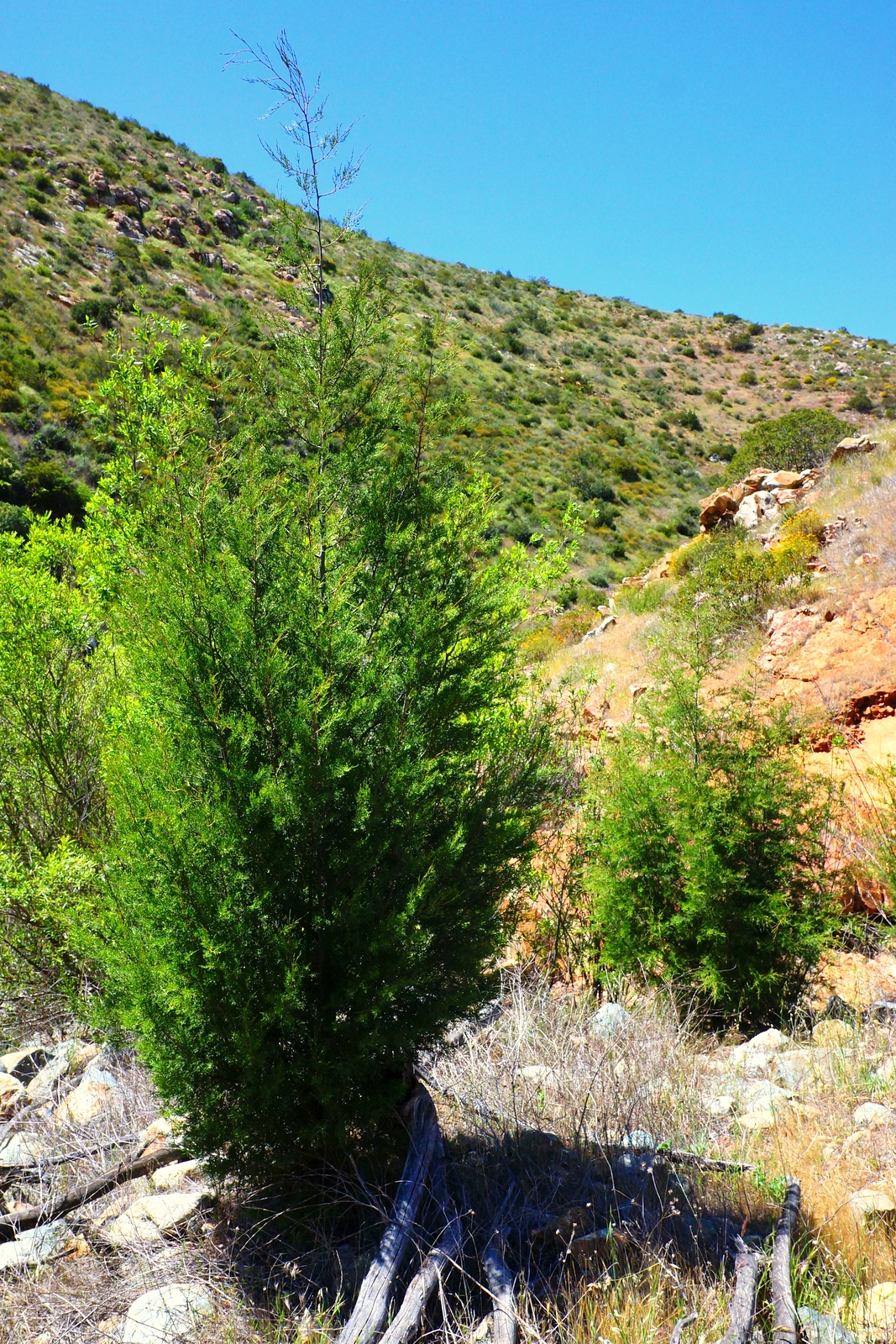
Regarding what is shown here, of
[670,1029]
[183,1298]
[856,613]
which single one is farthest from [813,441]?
[183,1298]

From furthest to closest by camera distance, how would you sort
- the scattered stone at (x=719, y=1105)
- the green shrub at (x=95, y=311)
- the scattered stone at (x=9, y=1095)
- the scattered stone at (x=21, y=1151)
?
the green shrub at (x=95, y=311), the scattered stone at (x=9, y=1095), the scattered stone at (x=719, y=1105), the scattered stone at (x=21, y=1151)

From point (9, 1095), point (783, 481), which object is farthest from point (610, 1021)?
point (783, 481)

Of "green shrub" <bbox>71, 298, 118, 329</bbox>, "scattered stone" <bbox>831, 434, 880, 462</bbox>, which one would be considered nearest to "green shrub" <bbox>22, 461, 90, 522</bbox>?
"green shrub" <bbox>71, 298, 118, 329</bbox>

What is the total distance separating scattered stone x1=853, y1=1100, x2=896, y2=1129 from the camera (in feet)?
12.3

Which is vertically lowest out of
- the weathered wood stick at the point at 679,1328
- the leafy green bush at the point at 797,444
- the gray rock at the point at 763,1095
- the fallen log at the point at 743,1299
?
the gray rock at the point at 763,1095

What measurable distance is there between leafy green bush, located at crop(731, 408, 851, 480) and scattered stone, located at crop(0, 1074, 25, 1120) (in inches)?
838

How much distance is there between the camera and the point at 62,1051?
464cm

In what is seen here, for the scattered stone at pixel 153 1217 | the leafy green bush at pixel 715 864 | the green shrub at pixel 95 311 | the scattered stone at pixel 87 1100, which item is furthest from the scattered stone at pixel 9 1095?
the green shrub at pixel 95 311

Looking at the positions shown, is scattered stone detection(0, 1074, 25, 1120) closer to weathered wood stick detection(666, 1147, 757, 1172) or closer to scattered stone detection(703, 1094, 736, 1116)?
weathered wood stick detection(666, 1147, 757, 1172)

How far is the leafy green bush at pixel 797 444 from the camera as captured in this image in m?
21.4

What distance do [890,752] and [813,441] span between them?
17.0 meters

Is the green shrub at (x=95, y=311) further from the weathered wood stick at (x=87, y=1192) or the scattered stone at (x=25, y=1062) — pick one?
the weathered wood stick at (x=87, y=1192)

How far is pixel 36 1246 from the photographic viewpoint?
10.2ft

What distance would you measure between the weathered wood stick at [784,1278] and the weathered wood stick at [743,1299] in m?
0.06
